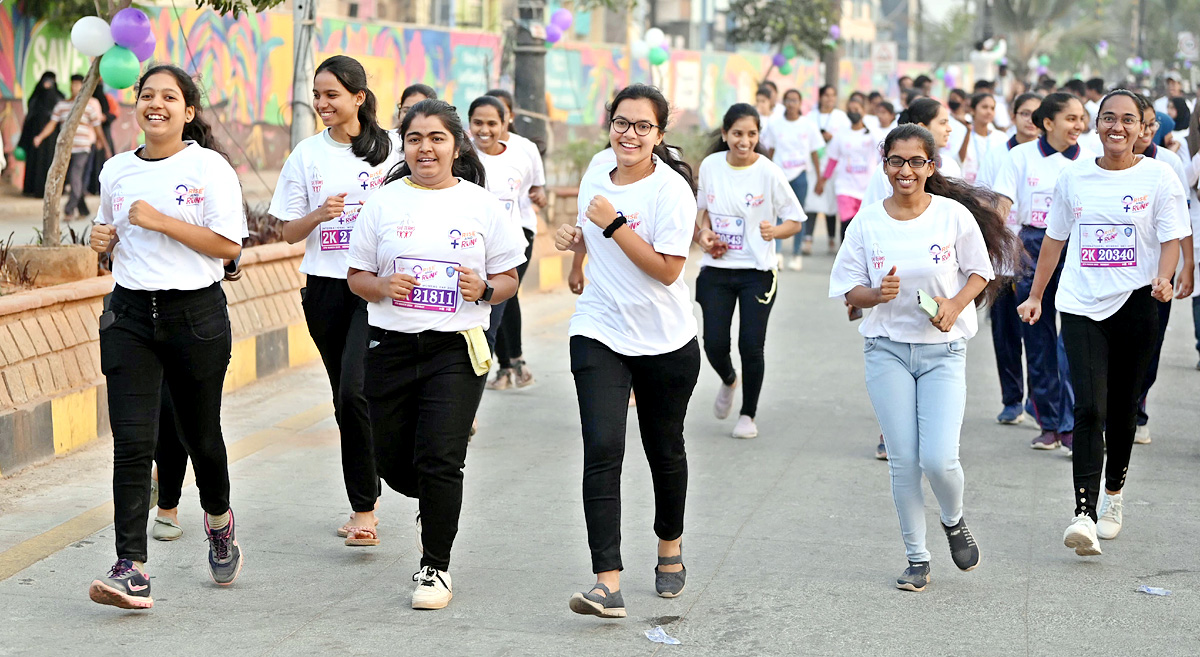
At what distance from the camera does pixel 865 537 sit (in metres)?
6.38

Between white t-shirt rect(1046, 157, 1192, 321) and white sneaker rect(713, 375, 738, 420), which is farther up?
white t-shirt rect(1046, 157, 1192, 321)

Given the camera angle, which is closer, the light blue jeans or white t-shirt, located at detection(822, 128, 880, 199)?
the light blue jeans

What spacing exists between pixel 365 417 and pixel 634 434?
290 centimetres

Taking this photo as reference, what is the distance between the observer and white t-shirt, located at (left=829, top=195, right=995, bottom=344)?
5602 millimetres

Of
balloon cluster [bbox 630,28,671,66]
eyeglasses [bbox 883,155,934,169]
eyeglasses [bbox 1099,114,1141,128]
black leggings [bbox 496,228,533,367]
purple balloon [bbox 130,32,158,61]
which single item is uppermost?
balloon cluster [bbox 630,28,671,66]

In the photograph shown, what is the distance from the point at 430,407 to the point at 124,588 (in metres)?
1.16

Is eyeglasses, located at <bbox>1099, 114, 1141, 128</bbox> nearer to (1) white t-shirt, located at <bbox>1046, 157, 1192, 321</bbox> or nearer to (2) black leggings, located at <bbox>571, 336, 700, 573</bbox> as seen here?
(1) white t-shirt, located at <bbox>1046, 157, 1192, 321</bbox>

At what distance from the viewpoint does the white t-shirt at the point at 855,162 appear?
51.7ft

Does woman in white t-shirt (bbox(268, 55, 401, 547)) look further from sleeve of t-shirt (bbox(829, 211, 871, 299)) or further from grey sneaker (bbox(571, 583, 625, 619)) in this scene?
sleeve of t-shirt (bbox(829, 211, 871, 299))

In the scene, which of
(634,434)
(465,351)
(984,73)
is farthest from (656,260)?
Result: (984,73)

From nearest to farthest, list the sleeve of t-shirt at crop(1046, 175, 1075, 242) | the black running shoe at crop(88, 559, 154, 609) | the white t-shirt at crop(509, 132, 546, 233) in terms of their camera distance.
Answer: the black running shoe at crop(88, 559, 154, 609), the sleeve of t-shirt at crop(1046, 175, 1075, 242), the white t-shirt at crop(509, 132, 546, 233)

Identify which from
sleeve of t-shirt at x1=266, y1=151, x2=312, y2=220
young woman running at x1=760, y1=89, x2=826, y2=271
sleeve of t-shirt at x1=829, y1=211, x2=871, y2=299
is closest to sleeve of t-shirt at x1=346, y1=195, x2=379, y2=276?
sleeve of t-shirt at x1=266, y1=151, x2=312, y2=220

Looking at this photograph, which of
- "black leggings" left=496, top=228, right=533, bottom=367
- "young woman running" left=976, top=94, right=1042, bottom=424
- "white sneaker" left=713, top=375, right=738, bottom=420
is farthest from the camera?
"black leggings" left=496, top=228, right=533, bottom=367

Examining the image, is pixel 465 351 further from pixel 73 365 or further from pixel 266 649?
pixel 73 365
